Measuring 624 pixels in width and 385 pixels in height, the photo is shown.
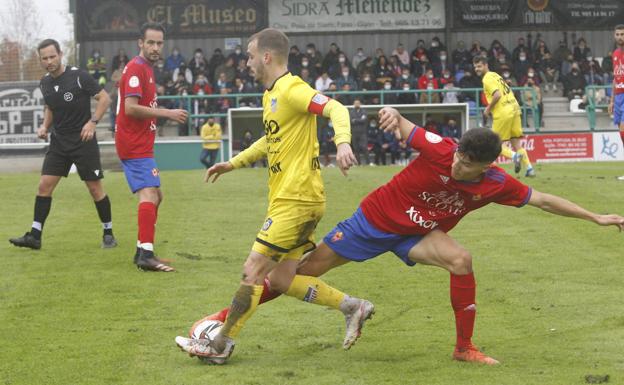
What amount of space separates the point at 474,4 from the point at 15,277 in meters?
32.7

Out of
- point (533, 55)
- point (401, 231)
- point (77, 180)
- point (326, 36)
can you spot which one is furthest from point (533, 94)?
point (401, 231)

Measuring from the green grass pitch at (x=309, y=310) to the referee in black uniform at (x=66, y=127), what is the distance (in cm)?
57

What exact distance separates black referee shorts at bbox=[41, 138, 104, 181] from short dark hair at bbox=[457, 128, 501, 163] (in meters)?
6.33

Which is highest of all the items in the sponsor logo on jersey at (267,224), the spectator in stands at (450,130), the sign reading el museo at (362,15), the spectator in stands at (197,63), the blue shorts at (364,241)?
the sign reading el museo at (362,15)

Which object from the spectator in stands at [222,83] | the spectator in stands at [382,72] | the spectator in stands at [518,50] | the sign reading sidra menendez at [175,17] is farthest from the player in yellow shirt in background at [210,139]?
the spectator in stands at [518,50]

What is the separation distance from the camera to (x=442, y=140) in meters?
6.82

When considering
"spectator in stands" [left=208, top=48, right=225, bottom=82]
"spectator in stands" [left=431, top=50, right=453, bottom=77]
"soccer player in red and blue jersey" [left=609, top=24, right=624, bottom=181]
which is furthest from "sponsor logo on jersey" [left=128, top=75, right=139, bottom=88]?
"spectator in stands" [left=431, top=50, right=453, bottom=77]

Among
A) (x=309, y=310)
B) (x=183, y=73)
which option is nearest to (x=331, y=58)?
(x=183, y=73)

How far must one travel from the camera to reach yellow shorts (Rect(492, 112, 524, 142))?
66.1ft

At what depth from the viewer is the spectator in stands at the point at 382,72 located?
35.6 m

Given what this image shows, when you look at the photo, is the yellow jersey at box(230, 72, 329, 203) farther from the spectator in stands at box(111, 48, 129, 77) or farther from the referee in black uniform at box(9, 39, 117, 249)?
the spectator in stands at box(111, 48, 129, 77)

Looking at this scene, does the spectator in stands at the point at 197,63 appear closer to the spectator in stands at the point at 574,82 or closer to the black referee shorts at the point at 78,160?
the spectator in stands at the point at 574,82

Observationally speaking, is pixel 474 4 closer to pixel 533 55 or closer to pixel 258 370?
pixel 533 55

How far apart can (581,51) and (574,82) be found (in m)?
2.29
